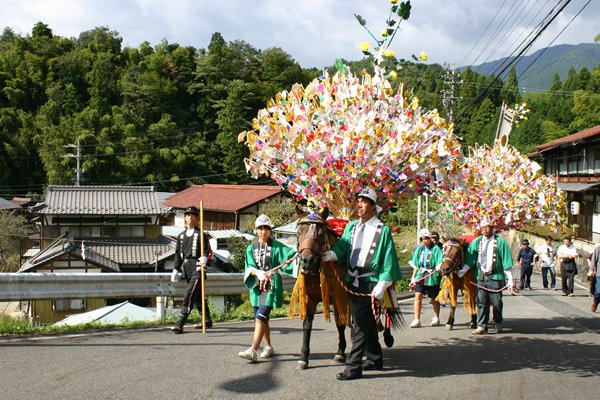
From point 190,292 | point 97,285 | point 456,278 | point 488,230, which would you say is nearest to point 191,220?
point 190,292

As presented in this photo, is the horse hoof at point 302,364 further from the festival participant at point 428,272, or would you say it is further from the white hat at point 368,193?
the festival participant at point 428,272

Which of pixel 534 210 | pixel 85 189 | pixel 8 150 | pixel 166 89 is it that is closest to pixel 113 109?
pixel 166 89

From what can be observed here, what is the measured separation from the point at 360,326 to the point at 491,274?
4.44 m

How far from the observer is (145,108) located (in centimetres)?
7544

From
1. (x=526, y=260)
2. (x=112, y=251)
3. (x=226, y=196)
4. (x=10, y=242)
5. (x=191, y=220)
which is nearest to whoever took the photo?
(x=191, y=220)

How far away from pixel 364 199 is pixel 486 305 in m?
4.54

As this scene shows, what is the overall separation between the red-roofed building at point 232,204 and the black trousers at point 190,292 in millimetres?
32651

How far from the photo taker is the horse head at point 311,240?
6422 mm

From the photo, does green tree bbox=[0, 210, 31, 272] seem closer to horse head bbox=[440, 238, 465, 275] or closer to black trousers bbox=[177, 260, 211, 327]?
black trousers bbox=[177, 260, 211, 327]

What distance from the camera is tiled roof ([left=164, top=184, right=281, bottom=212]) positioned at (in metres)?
44.3

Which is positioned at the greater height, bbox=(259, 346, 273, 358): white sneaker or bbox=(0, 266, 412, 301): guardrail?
bbox=(0, 266, 412, 301): guardrail

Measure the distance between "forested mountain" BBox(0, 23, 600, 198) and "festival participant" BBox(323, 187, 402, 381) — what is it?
49.5 meters

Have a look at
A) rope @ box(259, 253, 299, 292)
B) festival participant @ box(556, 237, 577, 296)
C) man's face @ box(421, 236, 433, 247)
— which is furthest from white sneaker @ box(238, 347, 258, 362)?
festival participant @ box(556, 237, 577, 296)

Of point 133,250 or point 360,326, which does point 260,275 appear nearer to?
point 360,326
